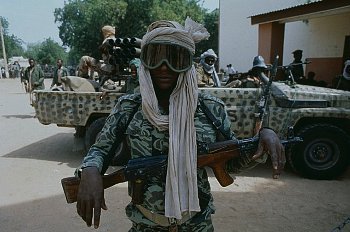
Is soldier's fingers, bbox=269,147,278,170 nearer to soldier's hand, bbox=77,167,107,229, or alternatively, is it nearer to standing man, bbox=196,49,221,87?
soldier's hand, bbox=77,167,107,229

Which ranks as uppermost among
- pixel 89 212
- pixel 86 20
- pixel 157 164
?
pixel 86 20

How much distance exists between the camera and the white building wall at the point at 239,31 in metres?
18.5

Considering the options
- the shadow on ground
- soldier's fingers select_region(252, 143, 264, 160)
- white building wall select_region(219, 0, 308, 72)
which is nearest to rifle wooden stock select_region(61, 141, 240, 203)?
soldier's fingers select_region(252, 143, 264, 160)

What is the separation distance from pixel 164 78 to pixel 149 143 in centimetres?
31

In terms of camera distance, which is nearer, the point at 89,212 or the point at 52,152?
the point at 89,212

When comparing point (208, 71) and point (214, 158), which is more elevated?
point (208, 71)

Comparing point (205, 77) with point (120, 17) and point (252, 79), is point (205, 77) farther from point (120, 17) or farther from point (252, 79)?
point (120, 17)

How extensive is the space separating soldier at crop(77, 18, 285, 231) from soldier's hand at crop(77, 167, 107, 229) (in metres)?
0.04

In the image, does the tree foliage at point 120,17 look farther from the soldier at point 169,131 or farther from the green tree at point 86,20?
the soldier at point 169,131

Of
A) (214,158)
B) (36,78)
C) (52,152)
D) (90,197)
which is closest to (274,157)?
(214,158)

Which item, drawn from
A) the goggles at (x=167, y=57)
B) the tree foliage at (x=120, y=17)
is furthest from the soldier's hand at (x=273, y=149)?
the tree foliage at (x=120, y=17)

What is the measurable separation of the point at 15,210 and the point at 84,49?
75.0ft

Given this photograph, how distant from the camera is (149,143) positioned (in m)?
1.60

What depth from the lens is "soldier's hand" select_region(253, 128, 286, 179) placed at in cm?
141
